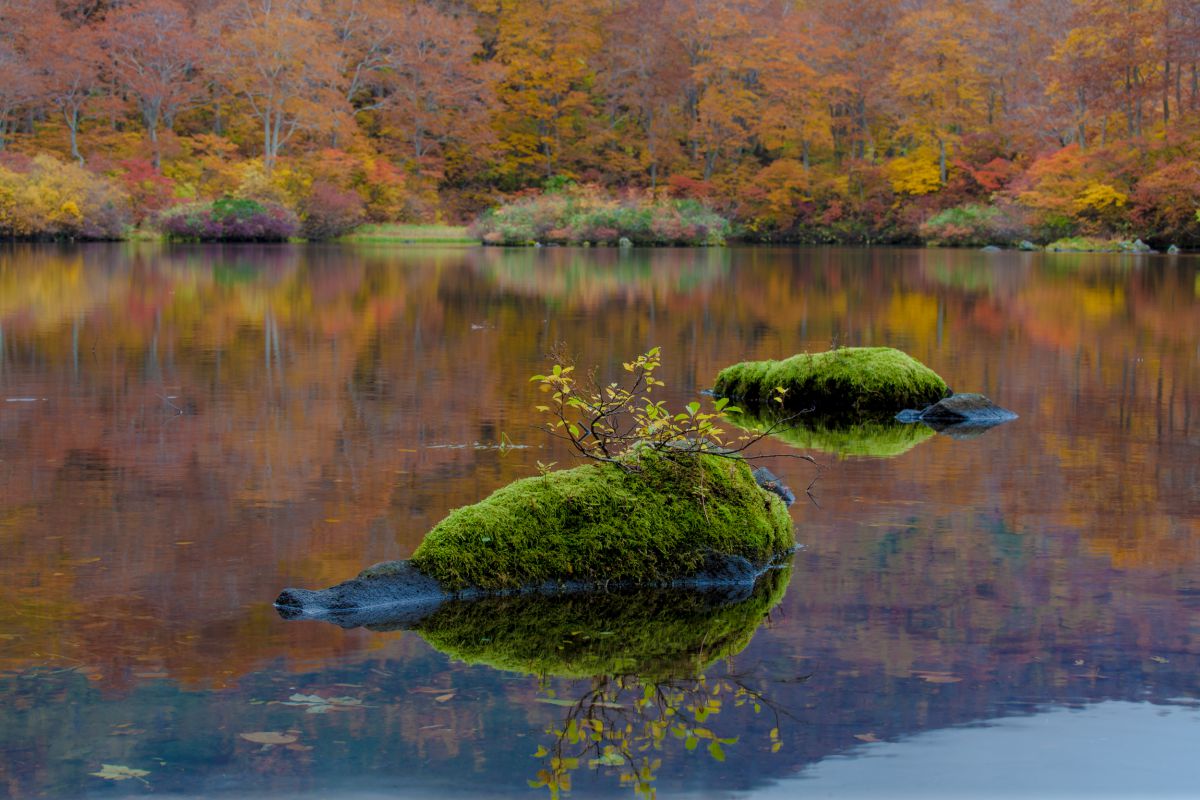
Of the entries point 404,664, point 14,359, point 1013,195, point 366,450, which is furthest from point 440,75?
point 404,664

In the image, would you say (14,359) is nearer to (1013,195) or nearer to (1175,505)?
(1175,505)

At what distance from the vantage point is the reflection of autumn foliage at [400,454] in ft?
16.8

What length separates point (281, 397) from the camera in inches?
427

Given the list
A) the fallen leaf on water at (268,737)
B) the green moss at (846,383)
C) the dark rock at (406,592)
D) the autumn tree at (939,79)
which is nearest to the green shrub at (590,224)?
the autumn tree at (939,79)

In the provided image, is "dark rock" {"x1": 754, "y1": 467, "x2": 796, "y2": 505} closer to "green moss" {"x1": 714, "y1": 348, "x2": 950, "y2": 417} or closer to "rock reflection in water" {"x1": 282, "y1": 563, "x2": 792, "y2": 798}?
"rock reflection in water" {"x1": 282, "y1": 563, "x2": 792, "y2": 798}

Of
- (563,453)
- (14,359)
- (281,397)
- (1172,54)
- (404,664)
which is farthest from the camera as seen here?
(1172,54)

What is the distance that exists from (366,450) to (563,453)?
1.26m

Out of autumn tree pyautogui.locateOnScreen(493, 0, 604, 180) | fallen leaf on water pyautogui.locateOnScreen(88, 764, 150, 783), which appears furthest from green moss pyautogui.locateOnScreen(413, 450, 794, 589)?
autumn tree pyautogui.locateOnScreen(493, 0, 604, 180)

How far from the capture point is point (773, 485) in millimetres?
7090

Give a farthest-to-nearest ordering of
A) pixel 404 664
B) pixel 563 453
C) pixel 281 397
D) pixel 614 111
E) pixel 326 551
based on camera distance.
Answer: pixel 614 111, pixel 281 397, pixel 563 453, pixel 326 551, pixel 404 664

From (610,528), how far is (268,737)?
212 cm

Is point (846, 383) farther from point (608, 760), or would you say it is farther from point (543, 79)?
point (543, 79)

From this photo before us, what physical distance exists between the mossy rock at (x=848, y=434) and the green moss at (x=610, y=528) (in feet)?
8.54

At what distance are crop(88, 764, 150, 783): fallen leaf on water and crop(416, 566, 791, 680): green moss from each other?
125 cm
